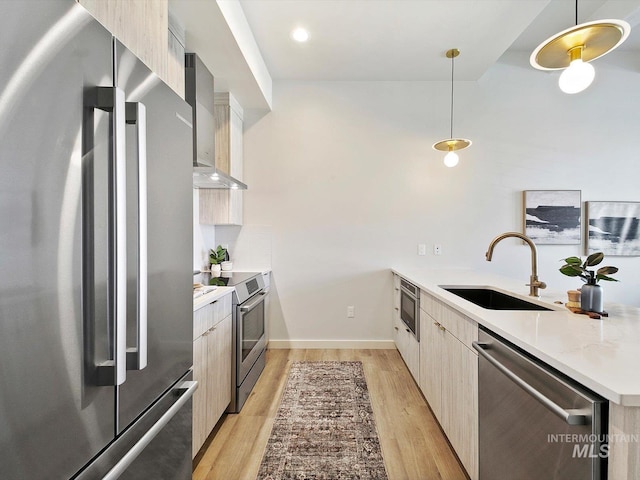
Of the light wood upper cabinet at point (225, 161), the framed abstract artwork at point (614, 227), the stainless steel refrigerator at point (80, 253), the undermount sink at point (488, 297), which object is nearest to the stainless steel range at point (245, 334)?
the light wood upper cabinet at point (225, 161)

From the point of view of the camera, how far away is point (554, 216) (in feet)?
12.1

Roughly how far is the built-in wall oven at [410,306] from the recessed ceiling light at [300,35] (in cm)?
224

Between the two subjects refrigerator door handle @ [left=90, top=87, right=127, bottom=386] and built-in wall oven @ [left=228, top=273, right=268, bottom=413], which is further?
built-in wall oven @ [left=228, top=273, right=268, bottom=413]

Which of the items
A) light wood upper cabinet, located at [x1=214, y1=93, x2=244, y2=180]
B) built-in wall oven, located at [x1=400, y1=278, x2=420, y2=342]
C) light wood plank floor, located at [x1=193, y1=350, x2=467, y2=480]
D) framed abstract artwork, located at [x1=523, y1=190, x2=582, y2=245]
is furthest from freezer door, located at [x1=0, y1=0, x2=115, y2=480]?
framed abstract artwork, located at [x1=523, y1=190, x2=582, y2=245]

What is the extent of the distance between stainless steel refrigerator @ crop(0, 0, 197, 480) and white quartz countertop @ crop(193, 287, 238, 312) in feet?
2.38

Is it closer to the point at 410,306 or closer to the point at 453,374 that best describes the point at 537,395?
the point at 453,374

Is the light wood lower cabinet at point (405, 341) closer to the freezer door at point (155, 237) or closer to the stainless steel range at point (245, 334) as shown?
the stainless steel range at point (245, 334)

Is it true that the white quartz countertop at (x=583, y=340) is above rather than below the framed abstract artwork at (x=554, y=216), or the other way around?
below

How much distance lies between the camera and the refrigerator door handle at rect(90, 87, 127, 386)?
75 centimetres

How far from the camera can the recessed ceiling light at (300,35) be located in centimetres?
283

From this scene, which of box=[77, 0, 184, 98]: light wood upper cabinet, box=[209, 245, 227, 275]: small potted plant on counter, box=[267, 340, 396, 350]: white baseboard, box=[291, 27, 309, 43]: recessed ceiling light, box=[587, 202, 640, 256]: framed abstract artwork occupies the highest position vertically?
box=[291, 27, 309, 43]: recessed ceiling light

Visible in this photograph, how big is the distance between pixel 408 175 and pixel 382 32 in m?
1.44

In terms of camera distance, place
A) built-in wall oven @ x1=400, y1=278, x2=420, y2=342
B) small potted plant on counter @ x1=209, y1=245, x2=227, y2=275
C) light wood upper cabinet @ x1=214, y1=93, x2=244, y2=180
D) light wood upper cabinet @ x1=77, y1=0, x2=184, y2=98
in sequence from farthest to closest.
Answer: small potted plant on counter @ x1=209, y1=245, x2=227, y2=275 → light wood upper cabinet @ x1=214, y1=93, x2=244, y2=180 → built-in wall oven @ x1=400, y1=278, x2=420, y2=342 → light wood upper cabinet @ x1=77, y1=0, x2=184, y2=98

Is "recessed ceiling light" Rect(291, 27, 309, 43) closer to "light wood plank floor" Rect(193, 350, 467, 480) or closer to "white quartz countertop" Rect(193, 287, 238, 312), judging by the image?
"white quartz countertop" Rect(193, 287, 238, 312)
